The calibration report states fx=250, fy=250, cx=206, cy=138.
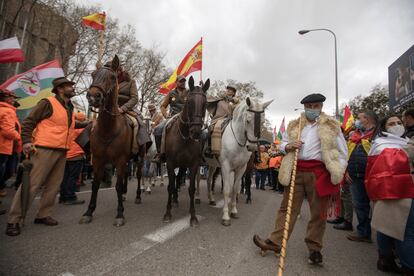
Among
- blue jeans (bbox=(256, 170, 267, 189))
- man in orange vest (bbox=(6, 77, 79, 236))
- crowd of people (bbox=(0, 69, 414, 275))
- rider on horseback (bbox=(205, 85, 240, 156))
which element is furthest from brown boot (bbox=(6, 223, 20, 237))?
blue jeans (bbox=(256, 170, 267, 189))

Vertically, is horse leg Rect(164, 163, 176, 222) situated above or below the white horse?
below

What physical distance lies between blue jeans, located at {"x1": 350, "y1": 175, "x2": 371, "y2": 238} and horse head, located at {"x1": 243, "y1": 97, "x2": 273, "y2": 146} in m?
2.08

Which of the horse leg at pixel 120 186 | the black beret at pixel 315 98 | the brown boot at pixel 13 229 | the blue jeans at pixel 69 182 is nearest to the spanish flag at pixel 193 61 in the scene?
the blue jeans at pixel 69 182

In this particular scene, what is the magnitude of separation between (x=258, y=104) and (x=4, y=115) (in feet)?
16.9

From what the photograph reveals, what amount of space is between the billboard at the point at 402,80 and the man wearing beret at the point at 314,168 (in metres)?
10.9

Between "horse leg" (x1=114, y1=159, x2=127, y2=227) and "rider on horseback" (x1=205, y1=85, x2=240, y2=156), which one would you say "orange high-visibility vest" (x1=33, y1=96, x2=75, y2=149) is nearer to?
"horse leg" (x1=114, y1=159, x2=127, y2=227)

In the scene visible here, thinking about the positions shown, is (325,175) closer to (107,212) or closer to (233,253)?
(233,253)

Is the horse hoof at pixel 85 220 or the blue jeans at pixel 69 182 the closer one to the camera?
the horse hoof at pixel 85 220

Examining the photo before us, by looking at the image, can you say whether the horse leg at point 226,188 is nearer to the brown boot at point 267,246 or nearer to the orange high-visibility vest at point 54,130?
the brown boot at point 267,246

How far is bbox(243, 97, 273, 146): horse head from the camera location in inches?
207

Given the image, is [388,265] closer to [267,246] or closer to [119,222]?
[267,246]

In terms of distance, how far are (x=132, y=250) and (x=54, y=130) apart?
Result: 2535mm

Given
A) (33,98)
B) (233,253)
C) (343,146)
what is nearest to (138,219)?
(233,253)

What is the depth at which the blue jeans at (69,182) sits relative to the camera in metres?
6.33
